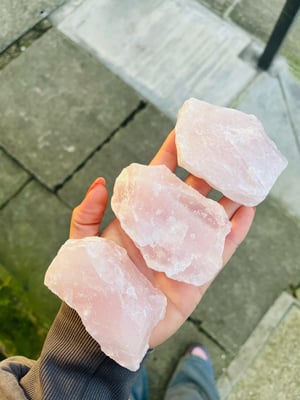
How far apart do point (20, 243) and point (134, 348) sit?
39.8 inches

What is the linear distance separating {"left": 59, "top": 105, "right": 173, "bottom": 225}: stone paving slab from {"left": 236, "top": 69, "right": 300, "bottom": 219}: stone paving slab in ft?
1.40

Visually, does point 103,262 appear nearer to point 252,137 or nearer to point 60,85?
point 252,137

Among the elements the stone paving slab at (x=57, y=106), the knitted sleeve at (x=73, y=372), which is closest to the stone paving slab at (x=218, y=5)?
the stone paving slab at (x=57, y=106)

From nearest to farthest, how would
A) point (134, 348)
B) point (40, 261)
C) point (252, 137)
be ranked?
point (134, 348) → point (252, 137) → point (40, 261)

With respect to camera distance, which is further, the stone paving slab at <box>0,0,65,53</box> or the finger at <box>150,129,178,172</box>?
the stone paving slab at <box>0,0,65,53</box>

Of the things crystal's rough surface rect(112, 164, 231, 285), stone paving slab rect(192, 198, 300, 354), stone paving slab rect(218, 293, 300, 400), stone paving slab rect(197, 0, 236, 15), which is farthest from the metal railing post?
stone paving slab rect(218, 293, 300, 400)

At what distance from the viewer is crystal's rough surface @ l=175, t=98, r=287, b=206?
1639 millimetres

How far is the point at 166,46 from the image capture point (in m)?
2.66

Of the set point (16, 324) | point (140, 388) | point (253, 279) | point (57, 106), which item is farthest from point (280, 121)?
point (16, 324)

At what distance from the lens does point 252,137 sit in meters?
1.67

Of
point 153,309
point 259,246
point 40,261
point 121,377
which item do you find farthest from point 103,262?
point 259,246

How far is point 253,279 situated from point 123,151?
833mm

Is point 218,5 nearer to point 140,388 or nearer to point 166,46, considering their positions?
point 166,46

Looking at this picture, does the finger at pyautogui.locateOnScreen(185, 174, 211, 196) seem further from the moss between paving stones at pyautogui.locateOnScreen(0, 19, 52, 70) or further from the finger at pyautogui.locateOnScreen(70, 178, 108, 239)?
the moss between paving stones at pyautogui.locateOnScreen(0, 19, 52, 70)
